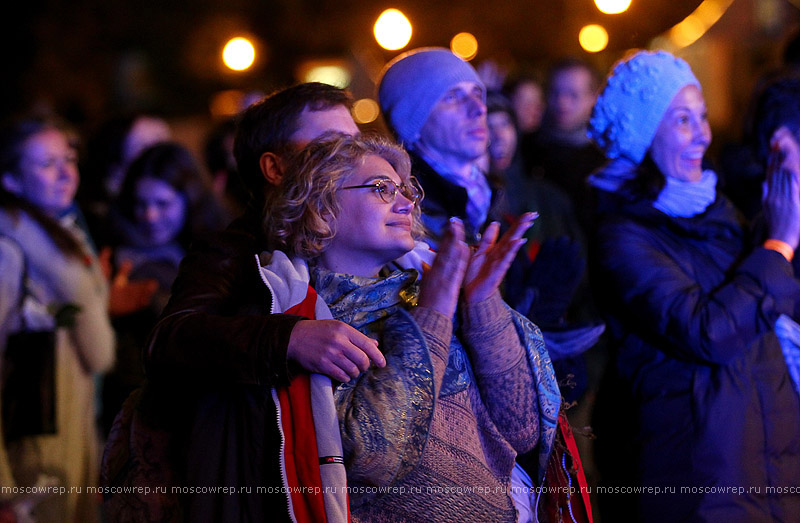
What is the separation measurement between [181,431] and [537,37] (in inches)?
558

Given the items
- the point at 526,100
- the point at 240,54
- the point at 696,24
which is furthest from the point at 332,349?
the point at 696,24

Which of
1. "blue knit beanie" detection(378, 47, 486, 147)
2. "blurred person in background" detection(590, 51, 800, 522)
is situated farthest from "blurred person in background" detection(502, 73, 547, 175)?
"blurred person in background" detection(590, 51, 800, 522)

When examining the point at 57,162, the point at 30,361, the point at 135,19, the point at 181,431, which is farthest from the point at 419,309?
the point at 135,19

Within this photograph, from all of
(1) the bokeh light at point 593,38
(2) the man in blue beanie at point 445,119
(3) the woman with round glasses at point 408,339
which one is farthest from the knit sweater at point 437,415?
(1) the bokeh light at point 593,38

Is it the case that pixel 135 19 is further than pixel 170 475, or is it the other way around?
pixel 135 19

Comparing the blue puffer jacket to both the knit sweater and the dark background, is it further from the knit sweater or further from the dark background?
the dark background

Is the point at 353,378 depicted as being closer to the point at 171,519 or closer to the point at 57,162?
the point at 171,519

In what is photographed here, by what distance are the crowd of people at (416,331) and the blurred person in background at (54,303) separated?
0.01 meters

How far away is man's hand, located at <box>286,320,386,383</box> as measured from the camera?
1964mm

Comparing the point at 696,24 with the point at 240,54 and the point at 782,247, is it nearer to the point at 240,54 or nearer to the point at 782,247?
the point at 240,54

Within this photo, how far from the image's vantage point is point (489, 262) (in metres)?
2.20

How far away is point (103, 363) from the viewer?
4211 millimetres

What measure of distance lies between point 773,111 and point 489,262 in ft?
6.17

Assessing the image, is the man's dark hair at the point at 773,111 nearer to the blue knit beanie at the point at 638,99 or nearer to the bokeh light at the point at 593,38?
the blue knit beanie at the point at 638,99
